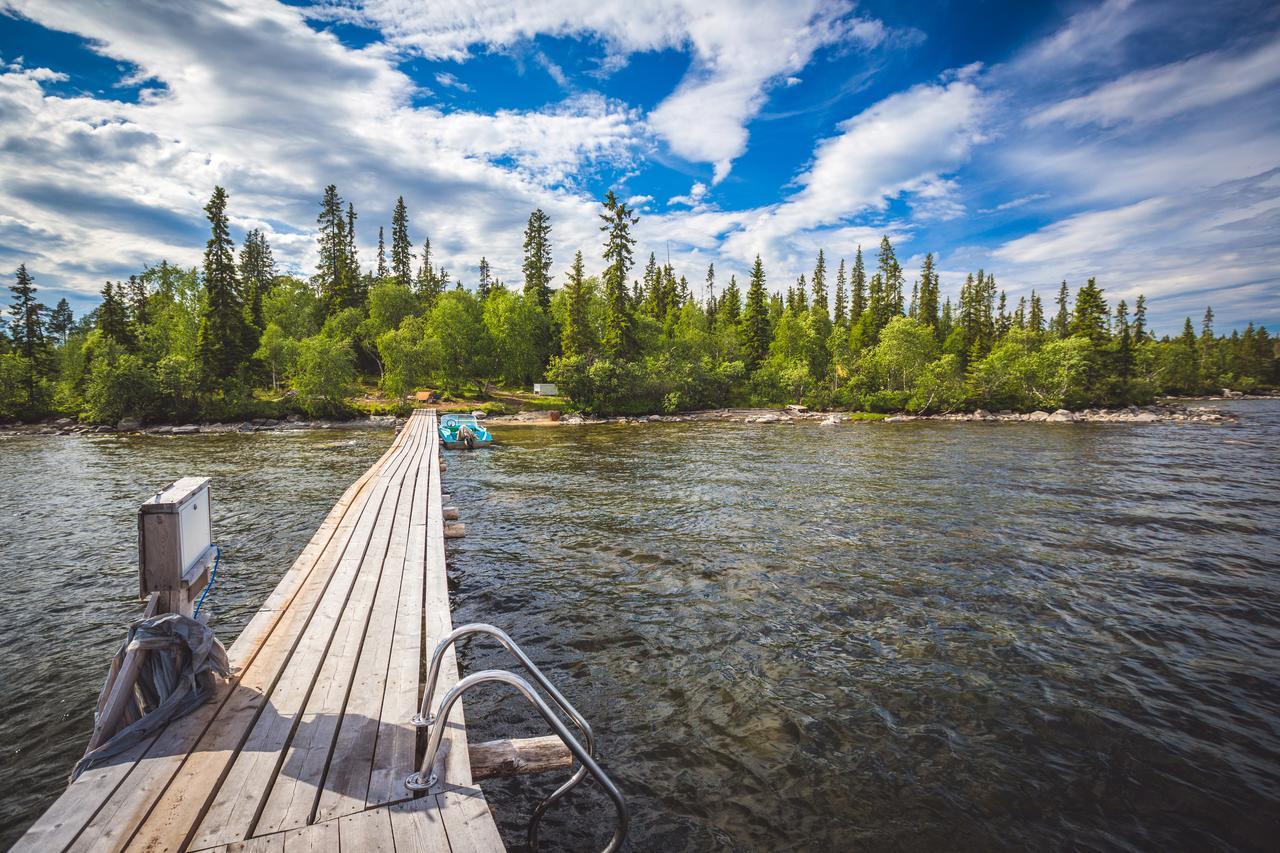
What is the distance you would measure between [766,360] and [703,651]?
66.2 m

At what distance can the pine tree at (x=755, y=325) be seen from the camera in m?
73.0

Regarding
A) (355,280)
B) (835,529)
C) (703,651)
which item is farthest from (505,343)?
(703,651)

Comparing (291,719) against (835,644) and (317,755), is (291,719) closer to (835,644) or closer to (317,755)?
(317,755)

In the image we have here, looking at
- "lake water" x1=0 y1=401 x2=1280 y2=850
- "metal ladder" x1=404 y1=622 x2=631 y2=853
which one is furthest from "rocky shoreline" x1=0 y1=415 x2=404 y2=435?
"metal ladder" x1=404 y1=622 x2=631 y2=853

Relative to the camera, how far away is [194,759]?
3.86m

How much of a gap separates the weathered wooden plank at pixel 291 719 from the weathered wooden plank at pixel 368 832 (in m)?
0.28

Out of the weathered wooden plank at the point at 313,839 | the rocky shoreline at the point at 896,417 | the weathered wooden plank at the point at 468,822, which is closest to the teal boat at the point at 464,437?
the rocky shoreline at the point at 896,417

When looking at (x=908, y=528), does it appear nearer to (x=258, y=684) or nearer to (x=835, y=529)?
(x=835, y=529)

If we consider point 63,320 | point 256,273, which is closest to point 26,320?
point 256,273

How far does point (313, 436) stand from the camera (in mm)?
38156

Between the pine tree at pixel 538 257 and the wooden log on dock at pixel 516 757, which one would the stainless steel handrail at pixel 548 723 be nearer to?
the wooden log on dock at pixel 516 757

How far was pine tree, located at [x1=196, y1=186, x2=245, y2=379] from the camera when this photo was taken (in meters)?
50.1

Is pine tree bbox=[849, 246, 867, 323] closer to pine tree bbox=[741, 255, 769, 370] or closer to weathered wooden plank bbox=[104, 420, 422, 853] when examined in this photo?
pine tree bbox=[741, 255, 769, 370]

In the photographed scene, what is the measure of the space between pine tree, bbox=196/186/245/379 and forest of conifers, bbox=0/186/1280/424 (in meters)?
0.14
